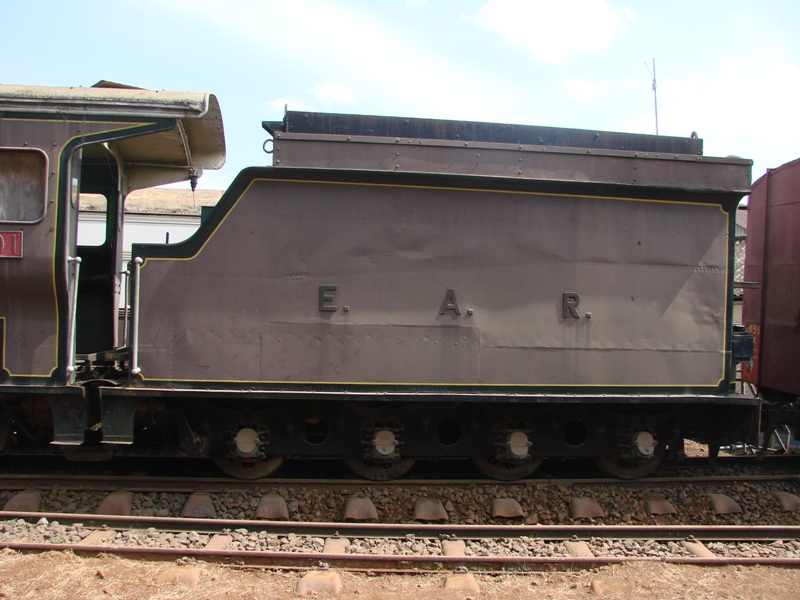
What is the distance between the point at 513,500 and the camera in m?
4.95

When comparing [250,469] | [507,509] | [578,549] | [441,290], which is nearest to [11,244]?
[250,469]

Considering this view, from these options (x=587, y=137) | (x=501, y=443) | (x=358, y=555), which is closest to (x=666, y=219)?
(x=587, y=137)

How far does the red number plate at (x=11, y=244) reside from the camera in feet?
14.4

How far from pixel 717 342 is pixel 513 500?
2.13 m

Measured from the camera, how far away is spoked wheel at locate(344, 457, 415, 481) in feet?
A: 17.0

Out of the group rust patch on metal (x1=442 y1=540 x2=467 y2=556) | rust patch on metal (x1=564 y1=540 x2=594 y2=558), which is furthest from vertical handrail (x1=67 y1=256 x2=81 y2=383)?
rust patch on metal (x1=564 y1=540 x2=594 y2=558)

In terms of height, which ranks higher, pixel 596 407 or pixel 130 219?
pixel 130 219

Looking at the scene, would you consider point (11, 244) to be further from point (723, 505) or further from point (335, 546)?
point (723, 505)

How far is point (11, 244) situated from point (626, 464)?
5.31 m

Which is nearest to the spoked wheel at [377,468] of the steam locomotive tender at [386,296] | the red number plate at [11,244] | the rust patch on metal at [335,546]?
the steam locomotive tender at [386,296]

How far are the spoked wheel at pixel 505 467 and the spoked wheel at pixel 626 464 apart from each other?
2.03 ft

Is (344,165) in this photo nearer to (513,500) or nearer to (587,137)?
(587,137)

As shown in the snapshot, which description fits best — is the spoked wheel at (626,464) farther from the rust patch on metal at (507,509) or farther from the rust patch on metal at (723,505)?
the rust patch on metal at (507,509)

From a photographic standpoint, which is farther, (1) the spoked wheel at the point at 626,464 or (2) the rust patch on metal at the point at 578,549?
(1) the spoked wheel at the point at 626,464
